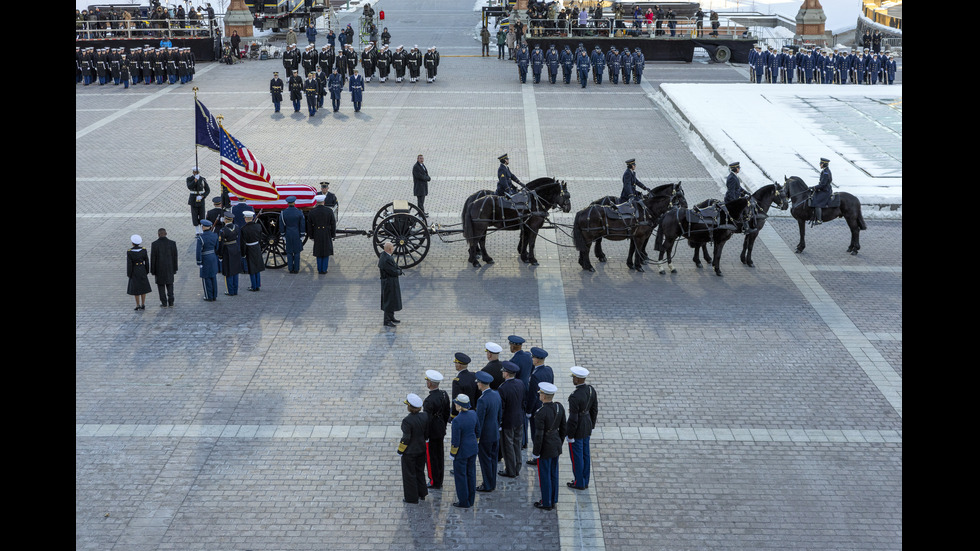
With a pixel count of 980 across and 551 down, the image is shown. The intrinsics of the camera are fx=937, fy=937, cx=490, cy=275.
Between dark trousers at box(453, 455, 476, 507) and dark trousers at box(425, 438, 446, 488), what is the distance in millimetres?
376

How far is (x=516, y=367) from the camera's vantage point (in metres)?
10.2

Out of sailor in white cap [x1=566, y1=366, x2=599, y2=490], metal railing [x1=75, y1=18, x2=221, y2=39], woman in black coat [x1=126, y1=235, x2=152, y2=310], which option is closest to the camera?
sailor in white cap [x1=566, y1=366, x2=599, y2=490]

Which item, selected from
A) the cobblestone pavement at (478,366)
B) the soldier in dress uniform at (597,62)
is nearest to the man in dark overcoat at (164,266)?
the cobblestone pavement at (478,366)

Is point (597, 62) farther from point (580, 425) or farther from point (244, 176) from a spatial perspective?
point (580, 425)

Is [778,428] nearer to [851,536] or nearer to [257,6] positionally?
[851,536]

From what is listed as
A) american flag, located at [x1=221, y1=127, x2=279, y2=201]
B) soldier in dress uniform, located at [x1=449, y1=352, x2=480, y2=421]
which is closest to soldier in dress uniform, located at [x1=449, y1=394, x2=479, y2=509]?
soldier in dress uniform, located at [x1=449, y1=352, x2=480, y2=421]

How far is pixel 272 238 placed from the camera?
16.6m

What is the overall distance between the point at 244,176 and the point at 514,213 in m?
4.82

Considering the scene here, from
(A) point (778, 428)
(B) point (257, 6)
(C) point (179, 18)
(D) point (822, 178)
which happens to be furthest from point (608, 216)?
(B) point (257, 6)

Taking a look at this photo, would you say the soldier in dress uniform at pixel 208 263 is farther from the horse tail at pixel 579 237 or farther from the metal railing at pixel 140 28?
the metal railing at pixel 140 28

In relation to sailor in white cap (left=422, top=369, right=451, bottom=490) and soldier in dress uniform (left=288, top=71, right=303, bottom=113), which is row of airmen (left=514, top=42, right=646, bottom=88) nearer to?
soldier in dress uniform (left=288, top=71, right=303, bottom=113)

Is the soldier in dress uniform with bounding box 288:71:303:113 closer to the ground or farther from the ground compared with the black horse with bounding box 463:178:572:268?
farther from the ground

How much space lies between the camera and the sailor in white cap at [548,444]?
9477 millimetres

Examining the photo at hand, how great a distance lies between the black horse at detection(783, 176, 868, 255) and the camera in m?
17.2
